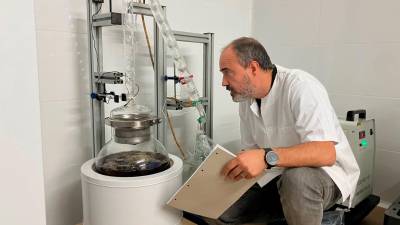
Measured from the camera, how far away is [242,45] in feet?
3.95

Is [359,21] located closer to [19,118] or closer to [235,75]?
[235,75]

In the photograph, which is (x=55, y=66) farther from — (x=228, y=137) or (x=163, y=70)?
(x=228, y=137)

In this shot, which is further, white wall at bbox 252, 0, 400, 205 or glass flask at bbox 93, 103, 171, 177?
white wall at bbox 252, 0, 400, 205

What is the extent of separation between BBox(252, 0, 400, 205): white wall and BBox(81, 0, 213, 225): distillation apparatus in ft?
2.45

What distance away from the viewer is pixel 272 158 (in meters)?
1.03

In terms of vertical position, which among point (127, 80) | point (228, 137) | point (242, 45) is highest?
point (242, 45)

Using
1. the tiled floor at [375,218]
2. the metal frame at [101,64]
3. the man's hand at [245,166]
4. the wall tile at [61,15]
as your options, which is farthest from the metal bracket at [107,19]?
the tiled floor at [375,218]

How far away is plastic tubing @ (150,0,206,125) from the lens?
4.14 feet

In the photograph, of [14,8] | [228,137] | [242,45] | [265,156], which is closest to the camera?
[14,8]

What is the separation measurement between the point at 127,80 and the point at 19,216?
0.84 meters

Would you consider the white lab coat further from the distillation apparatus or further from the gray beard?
the distillation apparatus

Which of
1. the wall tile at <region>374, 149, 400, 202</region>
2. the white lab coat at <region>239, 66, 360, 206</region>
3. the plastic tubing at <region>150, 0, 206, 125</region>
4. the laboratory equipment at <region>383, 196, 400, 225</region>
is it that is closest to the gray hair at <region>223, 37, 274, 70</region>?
the white lab coat at <region>239, 66, 360, 206</region>

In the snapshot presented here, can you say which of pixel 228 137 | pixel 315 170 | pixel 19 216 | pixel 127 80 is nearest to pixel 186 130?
pixel 228 137

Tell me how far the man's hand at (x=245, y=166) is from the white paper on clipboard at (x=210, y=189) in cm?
2
